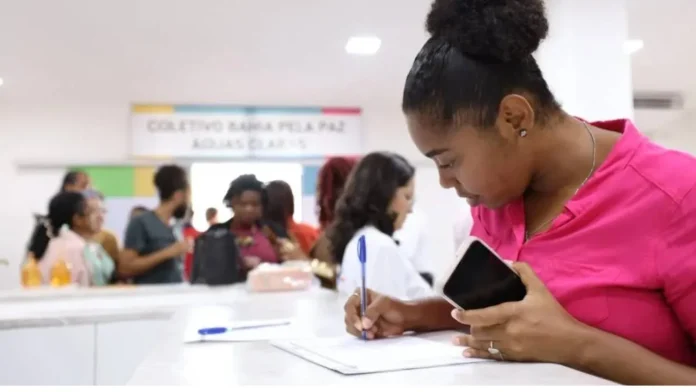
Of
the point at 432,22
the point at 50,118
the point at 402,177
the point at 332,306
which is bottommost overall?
the point at 332,306

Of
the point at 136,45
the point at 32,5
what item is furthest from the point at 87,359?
the point at 136,45

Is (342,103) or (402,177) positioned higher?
(342,103)

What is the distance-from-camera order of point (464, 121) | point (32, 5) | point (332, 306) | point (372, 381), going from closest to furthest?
point (372, 381) < point (464, 121) < point (332, 306) < point (32, 5)

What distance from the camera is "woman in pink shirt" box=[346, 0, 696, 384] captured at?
2.43 feet

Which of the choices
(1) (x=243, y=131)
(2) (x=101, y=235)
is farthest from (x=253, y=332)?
(1) (x=243, y=131)

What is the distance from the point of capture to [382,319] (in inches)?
40.6

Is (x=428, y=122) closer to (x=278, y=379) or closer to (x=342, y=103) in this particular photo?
(x=278, y=379)

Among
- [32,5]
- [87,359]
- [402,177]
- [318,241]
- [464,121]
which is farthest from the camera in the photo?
[32,5]

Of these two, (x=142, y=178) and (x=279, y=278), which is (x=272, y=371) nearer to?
(x=279, y=278)

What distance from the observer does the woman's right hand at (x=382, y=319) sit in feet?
3.33

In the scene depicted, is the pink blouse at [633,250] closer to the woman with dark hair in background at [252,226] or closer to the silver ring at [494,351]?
the silver ring at [494,351]

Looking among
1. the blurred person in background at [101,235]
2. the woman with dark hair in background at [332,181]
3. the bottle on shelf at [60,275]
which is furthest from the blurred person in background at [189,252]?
the woman with dark hair in background at [332,181]

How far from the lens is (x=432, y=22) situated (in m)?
0.92

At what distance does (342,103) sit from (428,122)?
14.2 feet
